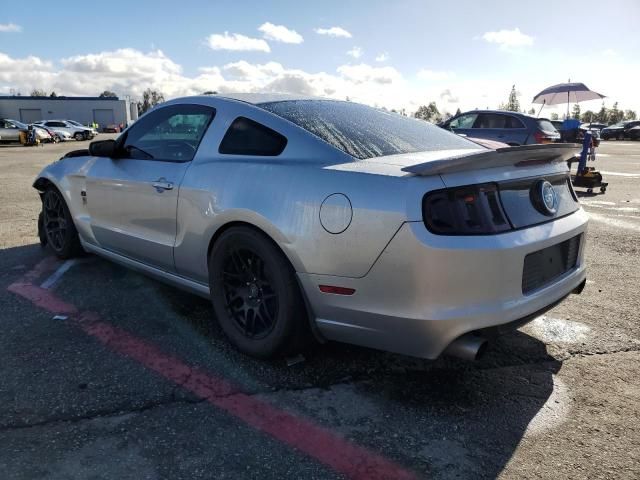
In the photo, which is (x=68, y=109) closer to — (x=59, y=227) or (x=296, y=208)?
(x=59, y=227)

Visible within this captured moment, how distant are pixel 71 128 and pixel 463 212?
4437cm

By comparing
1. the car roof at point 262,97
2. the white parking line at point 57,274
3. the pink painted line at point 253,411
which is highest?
the car roof at point 262,97

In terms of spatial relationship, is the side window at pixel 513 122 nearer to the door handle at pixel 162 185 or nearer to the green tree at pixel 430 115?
the green tree at pixel 430 115

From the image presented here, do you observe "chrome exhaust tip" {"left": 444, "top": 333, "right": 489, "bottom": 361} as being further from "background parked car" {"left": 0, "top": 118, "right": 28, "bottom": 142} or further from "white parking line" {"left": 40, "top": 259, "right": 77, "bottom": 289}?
"background parked car" {"left": 0, "top": 118, "right": 28, "bottom": 142}

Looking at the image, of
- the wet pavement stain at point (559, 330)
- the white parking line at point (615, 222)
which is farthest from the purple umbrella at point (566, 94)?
the wet pavement stain at point (559, 330)

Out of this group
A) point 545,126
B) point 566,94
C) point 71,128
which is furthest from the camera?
point 71,128

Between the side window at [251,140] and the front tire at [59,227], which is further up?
the side window at [251,140]

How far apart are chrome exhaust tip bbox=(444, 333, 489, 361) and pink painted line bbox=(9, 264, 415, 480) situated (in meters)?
0.56

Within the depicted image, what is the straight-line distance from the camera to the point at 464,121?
13.3 metres

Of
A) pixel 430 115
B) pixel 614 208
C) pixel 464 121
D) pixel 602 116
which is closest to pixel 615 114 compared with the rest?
pixel 602 116

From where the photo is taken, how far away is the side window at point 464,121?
13.1m

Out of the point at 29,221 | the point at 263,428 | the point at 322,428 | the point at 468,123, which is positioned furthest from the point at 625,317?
the point at 468,123

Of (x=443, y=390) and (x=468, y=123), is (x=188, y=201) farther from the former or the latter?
(x=468, y=123)

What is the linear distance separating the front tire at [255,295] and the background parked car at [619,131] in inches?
1865
